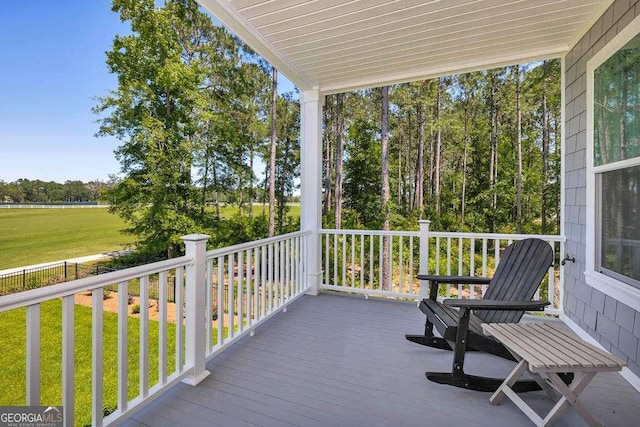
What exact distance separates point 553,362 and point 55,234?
11380 mm

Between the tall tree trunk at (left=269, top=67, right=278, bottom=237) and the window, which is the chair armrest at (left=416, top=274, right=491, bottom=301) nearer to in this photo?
the window

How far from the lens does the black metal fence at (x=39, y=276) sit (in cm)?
696

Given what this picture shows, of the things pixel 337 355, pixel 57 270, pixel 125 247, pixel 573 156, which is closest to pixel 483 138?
pixel 573 156

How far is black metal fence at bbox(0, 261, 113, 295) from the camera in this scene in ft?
22.8

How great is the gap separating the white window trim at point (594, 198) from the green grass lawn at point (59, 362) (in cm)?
537

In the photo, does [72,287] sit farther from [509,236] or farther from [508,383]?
[509,236]

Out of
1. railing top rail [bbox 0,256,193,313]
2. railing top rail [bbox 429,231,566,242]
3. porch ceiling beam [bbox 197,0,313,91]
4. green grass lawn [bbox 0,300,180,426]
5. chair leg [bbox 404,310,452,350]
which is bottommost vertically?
green grass lawn [bbox 0,300,180,426]

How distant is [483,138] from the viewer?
11656 mm

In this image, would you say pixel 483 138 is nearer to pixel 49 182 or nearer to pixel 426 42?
pixel 426 42

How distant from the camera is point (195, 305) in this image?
2.10m

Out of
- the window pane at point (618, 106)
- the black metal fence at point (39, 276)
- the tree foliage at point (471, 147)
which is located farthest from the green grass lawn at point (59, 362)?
the tree foliage at point (471, 147)

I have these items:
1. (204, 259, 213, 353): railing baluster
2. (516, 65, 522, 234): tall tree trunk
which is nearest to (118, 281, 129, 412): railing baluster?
(204, 259, 213, 353): railing baluster

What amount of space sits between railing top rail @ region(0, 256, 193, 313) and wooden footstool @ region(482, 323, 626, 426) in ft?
6.75

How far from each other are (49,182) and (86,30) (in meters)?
5.55
